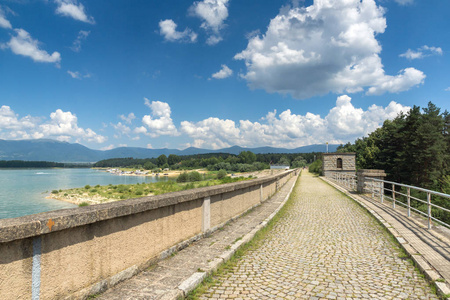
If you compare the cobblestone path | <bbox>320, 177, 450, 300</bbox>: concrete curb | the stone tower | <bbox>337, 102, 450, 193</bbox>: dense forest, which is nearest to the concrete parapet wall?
the cobblestone path

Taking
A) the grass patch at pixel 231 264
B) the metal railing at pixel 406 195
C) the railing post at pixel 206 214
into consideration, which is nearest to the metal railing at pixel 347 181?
the metal railing at pixel 406 195

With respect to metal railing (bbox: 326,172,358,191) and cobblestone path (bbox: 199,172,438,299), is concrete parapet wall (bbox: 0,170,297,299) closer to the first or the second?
cobblestone path (bbox: 199,172,438,299)

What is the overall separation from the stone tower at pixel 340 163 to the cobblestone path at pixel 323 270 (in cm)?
3417

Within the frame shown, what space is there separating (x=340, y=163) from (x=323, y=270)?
38.2 metres

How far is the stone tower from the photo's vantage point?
128ft

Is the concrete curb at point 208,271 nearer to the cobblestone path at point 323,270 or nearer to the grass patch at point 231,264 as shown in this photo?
the grass patch at point 231,264

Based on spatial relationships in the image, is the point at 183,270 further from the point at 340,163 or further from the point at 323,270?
the point at 340,163

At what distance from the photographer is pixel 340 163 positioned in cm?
3928

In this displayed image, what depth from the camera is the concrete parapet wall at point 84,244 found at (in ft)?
7.94

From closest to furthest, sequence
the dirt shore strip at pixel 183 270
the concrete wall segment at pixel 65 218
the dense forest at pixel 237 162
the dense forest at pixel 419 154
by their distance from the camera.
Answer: the concrete wall segment at pixel 65 218, the dirt shore strip at pixel 183 270, the dense forest at pixel 419 154, the dense forest at pixel 237 162

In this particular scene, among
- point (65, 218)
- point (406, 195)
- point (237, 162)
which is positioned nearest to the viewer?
point (65, 218)

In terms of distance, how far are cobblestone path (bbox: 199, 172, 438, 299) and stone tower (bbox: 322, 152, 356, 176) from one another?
112 feet

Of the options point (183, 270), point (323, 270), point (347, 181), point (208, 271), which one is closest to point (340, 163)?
point (347, 181)

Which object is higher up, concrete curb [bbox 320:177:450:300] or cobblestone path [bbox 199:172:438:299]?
concrete curb [bbox 320:177:450:300]
